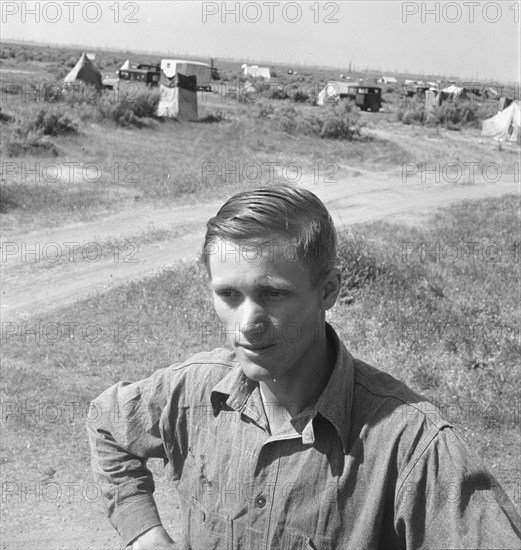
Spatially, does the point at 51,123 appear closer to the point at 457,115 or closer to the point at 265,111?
the point at 265,111

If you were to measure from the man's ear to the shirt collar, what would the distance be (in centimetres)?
11

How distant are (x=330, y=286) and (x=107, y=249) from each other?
9455 mm

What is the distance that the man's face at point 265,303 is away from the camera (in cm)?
179

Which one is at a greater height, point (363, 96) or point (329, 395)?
point (329, 395)

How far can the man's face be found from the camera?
5.88ft

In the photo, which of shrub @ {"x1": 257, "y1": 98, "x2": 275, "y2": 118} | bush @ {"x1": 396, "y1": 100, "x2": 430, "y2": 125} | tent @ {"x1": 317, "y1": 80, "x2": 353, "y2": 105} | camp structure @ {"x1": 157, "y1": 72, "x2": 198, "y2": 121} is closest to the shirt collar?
camp structure @ {"x1": 157, "y1": 72, "x2": 198, "y2": 121}

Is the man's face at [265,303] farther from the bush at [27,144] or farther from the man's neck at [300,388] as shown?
the bush at [27,144]

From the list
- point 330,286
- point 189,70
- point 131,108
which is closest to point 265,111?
point 131,108

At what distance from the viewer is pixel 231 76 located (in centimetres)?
6147

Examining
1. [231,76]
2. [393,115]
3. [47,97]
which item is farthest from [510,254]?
[231,76]

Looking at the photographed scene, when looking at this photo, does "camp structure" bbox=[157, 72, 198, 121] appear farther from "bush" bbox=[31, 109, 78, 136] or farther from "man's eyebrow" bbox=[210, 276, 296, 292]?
"man's eyebrow" bbox=[210, 276, 296, 292]

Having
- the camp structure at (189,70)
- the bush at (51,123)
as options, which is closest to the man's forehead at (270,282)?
the bush at (51,123)

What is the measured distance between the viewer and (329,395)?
1.84m

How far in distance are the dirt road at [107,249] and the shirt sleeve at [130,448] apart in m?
6.47
